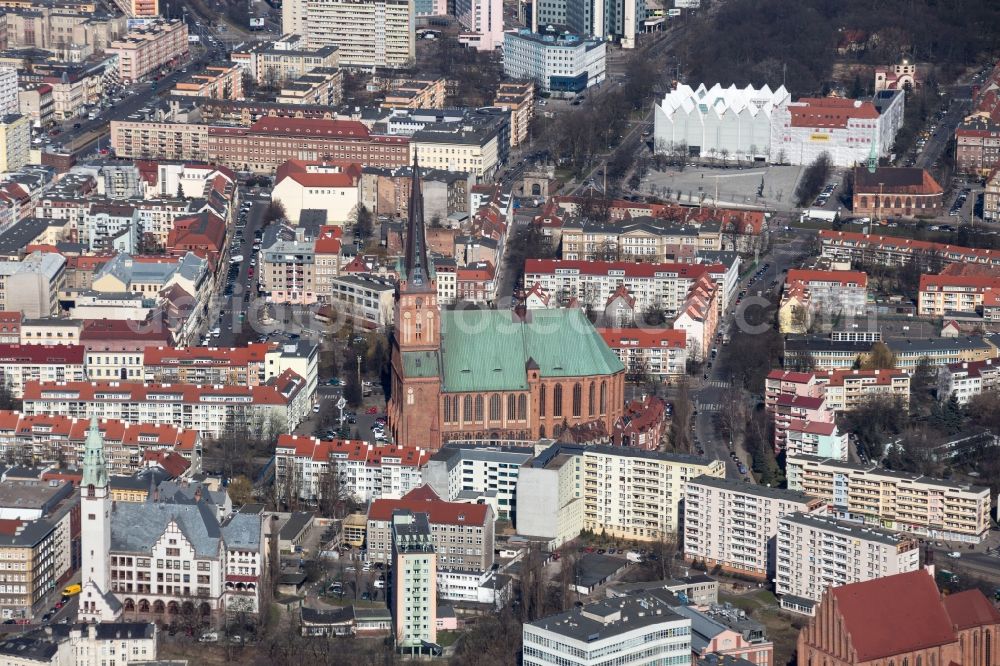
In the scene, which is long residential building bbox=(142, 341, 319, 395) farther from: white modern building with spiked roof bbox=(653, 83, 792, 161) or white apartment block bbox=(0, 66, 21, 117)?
white modern building with spiked roof bbox=(653, 83, 792, 161)

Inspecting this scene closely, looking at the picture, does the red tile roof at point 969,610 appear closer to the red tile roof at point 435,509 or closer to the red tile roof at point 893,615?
the red tile roof at point 893,615

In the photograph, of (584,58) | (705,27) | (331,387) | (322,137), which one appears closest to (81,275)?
(331,387)

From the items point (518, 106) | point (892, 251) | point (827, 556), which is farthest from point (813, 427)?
point (518, 106)

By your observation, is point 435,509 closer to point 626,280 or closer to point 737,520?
point 737,520

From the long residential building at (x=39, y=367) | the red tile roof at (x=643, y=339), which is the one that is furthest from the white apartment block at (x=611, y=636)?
the long residential building at (x=39, y=367)

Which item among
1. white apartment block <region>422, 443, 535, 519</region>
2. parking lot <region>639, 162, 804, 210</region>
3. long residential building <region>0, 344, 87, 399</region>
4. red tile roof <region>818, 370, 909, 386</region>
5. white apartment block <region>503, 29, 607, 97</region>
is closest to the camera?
white apartment block <region>422, 443, 535, 519</region>

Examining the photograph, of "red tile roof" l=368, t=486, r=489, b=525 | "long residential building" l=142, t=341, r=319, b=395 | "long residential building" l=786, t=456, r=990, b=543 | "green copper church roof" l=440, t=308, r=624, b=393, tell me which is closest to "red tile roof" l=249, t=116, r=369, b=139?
"long residential building" l=142, t=341, r=319, b=395
